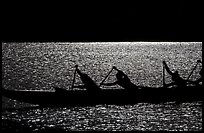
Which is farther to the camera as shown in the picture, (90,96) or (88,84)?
(88,84)

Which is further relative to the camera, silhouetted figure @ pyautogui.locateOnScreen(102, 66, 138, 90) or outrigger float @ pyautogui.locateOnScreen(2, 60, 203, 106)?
silhouetted figure @ pyautogui.locateOnScreen(102, 66, 138, 90)

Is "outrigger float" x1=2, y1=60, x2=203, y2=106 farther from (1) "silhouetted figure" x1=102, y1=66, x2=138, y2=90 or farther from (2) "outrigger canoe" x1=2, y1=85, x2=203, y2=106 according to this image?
(1) "silhouetted figure" x1=102, y1=66, x2=138, y2=90

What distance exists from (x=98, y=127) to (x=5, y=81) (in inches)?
1324

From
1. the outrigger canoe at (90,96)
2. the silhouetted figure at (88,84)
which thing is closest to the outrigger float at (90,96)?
the outrigger canoe at (90,96)

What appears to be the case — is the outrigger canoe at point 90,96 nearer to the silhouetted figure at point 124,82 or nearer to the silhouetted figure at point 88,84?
the silhouetted figure at point 88,84

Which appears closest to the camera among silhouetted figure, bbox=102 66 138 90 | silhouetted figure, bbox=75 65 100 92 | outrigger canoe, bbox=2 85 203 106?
outrigger canoe, bbox=2 85 203 106

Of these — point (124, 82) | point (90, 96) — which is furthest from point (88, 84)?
point (124, 82)

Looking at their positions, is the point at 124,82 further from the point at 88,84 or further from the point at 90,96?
the point at 90,96

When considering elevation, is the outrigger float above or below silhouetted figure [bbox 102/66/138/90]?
below

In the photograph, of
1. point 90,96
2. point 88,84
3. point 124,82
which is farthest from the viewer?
point 124,82

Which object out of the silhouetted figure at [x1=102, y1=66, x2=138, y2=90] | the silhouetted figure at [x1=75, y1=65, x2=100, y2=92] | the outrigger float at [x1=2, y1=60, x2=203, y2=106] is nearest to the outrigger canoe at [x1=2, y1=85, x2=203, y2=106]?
the outrigger float at [x1=2, y1=60, x2=203, y2=106]

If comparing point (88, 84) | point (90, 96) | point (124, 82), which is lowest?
point (90, 96)

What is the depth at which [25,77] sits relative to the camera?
66.9 meters
